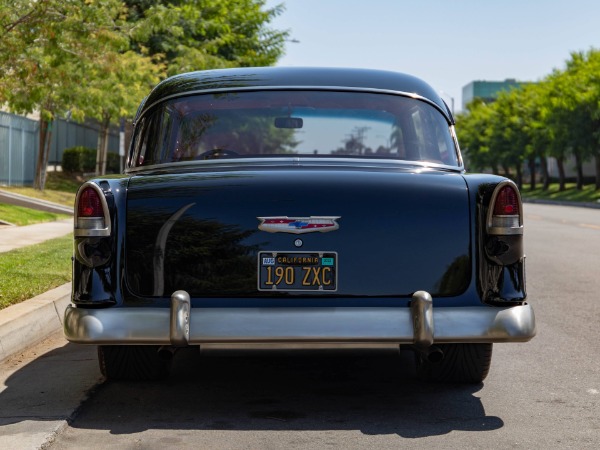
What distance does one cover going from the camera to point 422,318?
529cm

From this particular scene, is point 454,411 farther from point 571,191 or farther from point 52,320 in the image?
point 571,191

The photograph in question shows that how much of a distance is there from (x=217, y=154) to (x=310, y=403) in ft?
4.91

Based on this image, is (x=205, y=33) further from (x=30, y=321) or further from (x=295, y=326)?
(x=295, y=326)

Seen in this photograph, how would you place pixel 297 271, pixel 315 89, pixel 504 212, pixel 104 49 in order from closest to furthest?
pixel 297 271, pixel 504 212, pixel 315 89, pixel 104 49

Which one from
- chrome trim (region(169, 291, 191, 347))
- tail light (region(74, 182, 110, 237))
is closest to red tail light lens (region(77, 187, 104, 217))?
tail light (region(74, 182, 110, 237))

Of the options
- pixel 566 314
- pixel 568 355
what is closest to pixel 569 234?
pixel 566 314

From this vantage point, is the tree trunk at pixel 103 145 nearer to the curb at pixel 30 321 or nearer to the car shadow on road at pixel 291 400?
the curb at pixel 30 321

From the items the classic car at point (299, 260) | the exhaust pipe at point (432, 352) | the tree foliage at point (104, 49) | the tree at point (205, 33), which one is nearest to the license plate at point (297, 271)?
the classic car at point (299, 260)

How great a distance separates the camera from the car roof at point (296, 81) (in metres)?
6.68

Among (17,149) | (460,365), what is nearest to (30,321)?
(460,365)

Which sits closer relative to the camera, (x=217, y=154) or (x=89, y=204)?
(x=89, y=204)

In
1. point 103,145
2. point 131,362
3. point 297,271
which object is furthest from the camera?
point 103,145

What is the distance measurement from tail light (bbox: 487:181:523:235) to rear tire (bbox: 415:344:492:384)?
36.3 inches

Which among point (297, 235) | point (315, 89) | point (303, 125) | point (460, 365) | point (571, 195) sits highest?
point (315, 89)
